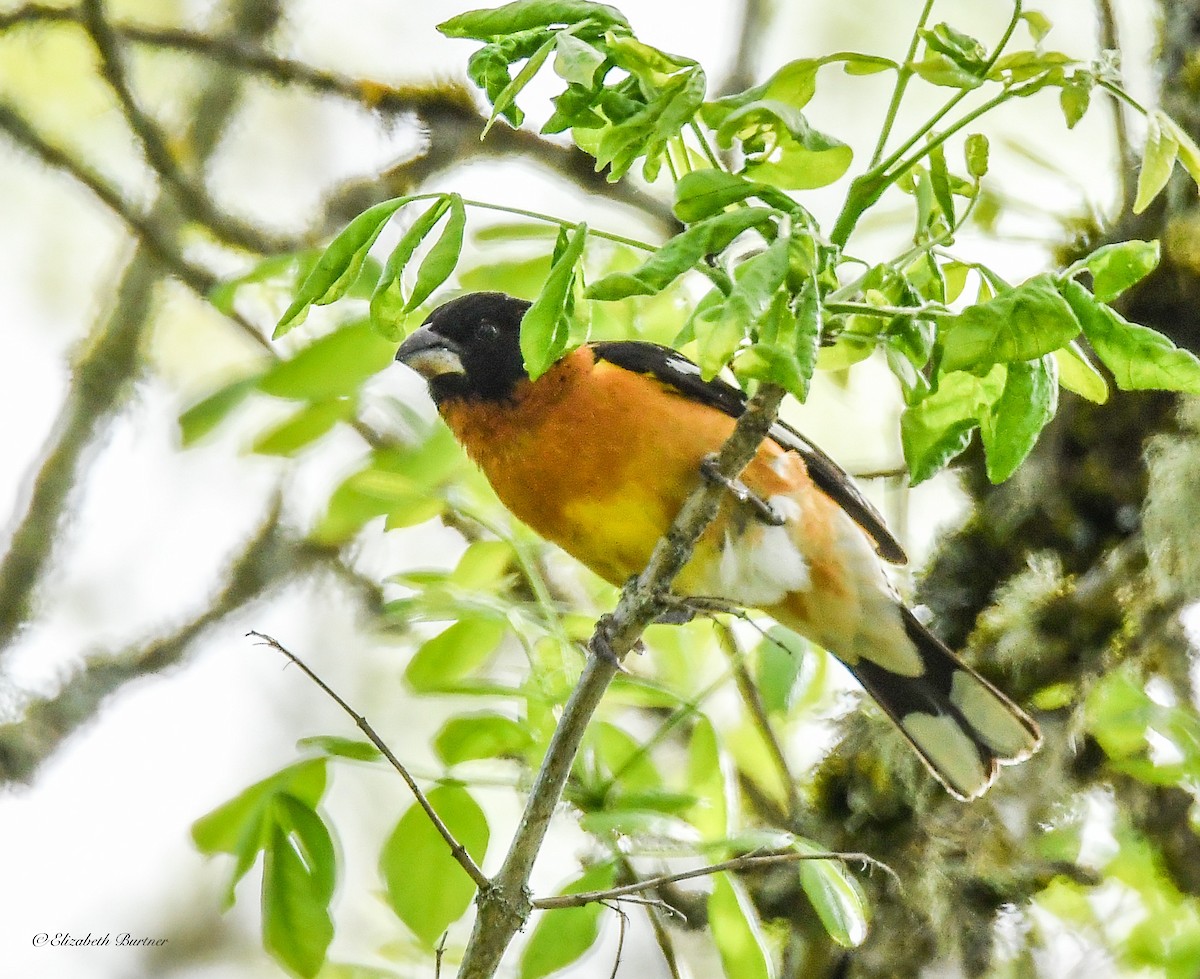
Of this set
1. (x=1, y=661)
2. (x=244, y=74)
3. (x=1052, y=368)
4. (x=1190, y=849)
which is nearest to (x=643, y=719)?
(x=1190, y=849)

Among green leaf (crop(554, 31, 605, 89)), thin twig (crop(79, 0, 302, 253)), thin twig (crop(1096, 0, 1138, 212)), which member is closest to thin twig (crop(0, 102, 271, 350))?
thin twig (crop(79, 0, 302, 253))

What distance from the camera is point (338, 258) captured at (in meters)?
2.12

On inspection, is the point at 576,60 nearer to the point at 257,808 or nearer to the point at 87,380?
the point at 257,808

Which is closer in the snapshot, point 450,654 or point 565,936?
point 565,936

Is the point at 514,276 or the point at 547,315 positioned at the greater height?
the point at 514,276

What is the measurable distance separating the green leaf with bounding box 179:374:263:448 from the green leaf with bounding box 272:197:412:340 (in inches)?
35.9

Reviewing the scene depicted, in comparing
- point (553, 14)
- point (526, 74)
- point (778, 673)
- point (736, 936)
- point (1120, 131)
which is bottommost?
point (736, 936)

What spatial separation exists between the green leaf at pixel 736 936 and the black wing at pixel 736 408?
4.60 feet

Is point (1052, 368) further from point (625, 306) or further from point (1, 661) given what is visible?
point (1, 661)

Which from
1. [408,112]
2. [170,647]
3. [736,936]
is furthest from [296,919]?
[408,112]

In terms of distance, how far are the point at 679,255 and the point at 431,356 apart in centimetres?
215

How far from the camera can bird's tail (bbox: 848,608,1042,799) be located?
362 cm

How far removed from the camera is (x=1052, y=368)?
2.10 meters

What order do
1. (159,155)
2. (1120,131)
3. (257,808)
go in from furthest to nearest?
(159,155)
(1120,131)
(257,808)
